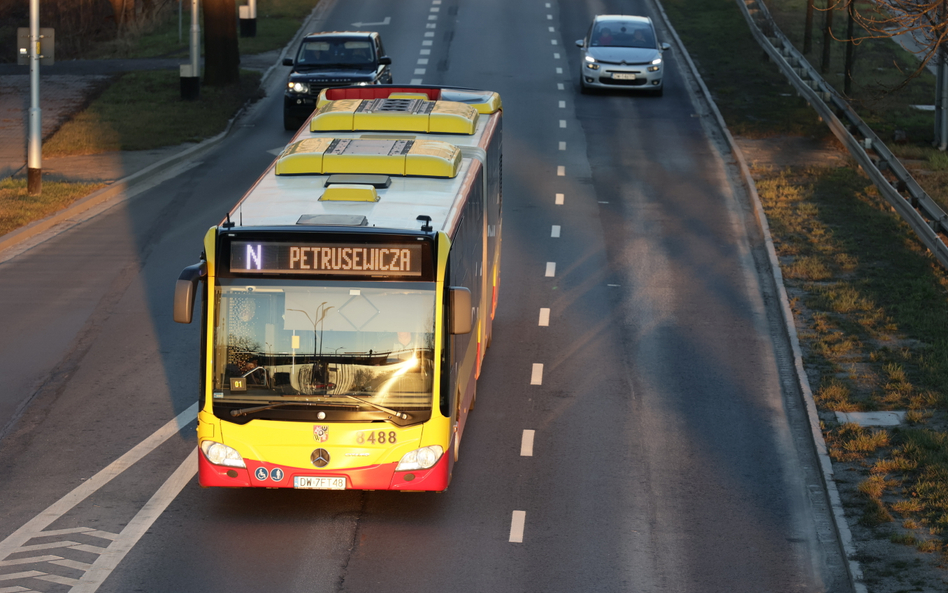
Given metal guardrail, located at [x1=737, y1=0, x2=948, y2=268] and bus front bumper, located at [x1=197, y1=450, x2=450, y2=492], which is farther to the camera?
metal guardrail, located at [x1=737, y1=0, x2=948, y2=268]

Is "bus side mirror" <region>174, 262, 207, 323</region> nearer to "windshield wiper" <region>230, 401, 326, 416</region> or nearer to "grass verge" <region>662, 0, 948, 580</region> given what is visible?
"windshield wiper" <region>230, 401, 326, 416</region>

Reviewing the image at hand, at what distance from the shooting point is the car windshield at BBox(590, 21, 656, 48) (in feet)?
115

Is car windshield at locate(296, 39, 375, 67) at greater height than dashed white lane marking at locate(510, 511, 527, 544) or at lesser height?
greater

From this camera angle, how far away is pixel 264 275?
10.3 meters

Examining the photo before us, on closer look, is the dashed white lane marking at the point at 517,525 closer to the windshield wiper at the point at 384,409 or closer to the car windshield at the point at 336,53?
the windshield wiper at the point at 384,409

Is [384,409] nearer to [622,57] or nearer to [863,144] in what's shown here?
[863,144]

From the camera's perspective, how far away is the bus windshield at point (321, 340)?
1023 centimetres

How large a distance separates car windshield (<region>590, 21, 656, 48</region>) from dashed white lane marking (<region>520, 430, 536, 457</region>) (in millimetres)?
23689

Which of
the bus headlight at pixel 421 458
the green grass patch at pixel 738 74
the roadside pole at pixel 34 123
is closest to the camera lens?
the bus headlight at pixel 421 458

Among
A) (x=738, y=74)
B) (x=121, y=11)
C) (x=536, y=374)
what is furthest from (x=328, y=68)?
(x=121, y=11)

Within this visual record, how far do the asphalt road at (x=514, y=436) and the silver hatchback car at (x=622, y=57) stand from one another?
31.6 ft

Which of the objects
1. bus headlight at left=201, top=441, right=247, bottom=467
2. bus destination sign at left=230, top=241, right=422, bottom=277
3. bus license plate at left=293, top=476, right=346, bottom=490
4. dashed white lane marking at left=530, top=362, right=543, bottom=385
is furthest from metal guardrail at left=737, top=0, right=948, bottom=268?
bus headlight at left=201, top=441, right=247, bottom=467

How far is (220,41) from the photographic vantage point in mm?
34719

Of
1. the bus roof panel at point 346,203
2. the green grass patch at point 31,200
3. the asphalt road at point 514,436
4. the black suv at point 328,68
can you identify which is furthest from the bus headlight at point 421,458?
the black suv at point 328,68
